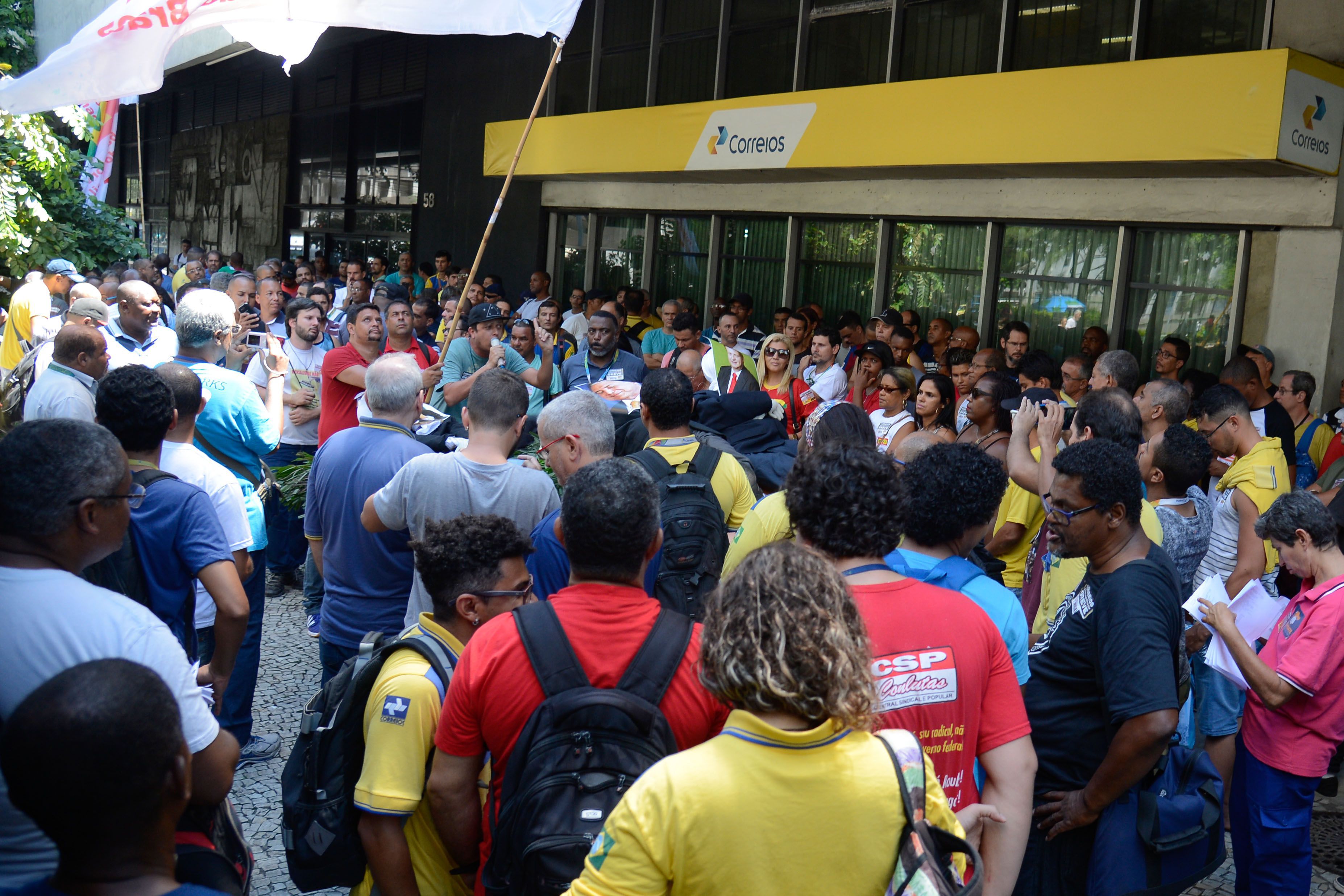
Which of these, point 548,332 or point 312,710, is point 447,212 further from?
point 312,710

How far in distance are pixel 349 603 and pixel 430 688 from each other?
189cm

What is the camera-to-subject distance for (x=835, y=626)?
5.99 ft

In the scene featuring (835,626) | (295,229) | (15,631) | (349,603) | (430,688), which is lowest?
(349,603)

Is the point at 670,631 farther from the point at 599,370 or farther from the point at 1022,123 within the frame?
the point at 1022,123

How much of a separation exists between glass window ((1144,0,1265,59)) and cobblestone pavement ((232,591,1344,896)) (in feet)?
23.3

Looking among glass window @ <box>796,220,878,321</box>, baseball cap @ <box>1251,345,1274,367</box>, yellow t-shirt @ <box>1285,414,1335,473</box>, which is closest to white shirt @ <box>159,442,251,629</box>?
yellow t-shirt @ <box>1285,414,1335,473</box>

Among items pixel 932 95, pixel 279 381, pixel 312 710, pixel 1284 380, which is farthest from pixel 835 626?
pixel 932 95

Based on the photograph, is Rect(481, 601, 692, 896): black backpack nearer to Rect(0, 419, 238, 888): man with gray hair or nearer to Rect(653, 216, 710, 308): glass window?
Rect(0, 419, 238, 888): man with gray hair

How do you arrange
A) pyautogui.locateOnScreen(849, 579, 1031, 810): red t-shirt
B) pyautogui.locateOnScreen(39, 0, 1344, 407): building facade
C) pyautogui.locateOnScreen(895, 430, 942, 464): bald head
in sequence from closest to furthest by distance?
1. pyautogui.locateOnScreen(849, 579, 1031, 810): red t-shirt
2. pyautogui.locateOnScreen(895, 430, 942, 464): bald head
3. pyautogui.locateOnScreen(39, 0, 1344, 407): building facade

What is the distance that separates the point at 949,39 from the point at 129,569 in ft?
34.8

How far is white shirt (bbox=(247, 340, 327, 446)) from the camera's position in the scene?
6.77m

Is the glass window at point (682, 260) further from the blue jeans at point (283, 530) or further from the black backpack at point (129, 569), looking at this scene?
the black backpack at point (129, 569)

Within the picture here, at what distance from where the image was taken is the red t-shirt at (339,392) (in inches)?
253

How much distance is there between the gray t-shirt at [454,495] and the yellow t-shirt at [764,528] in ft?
2.57
